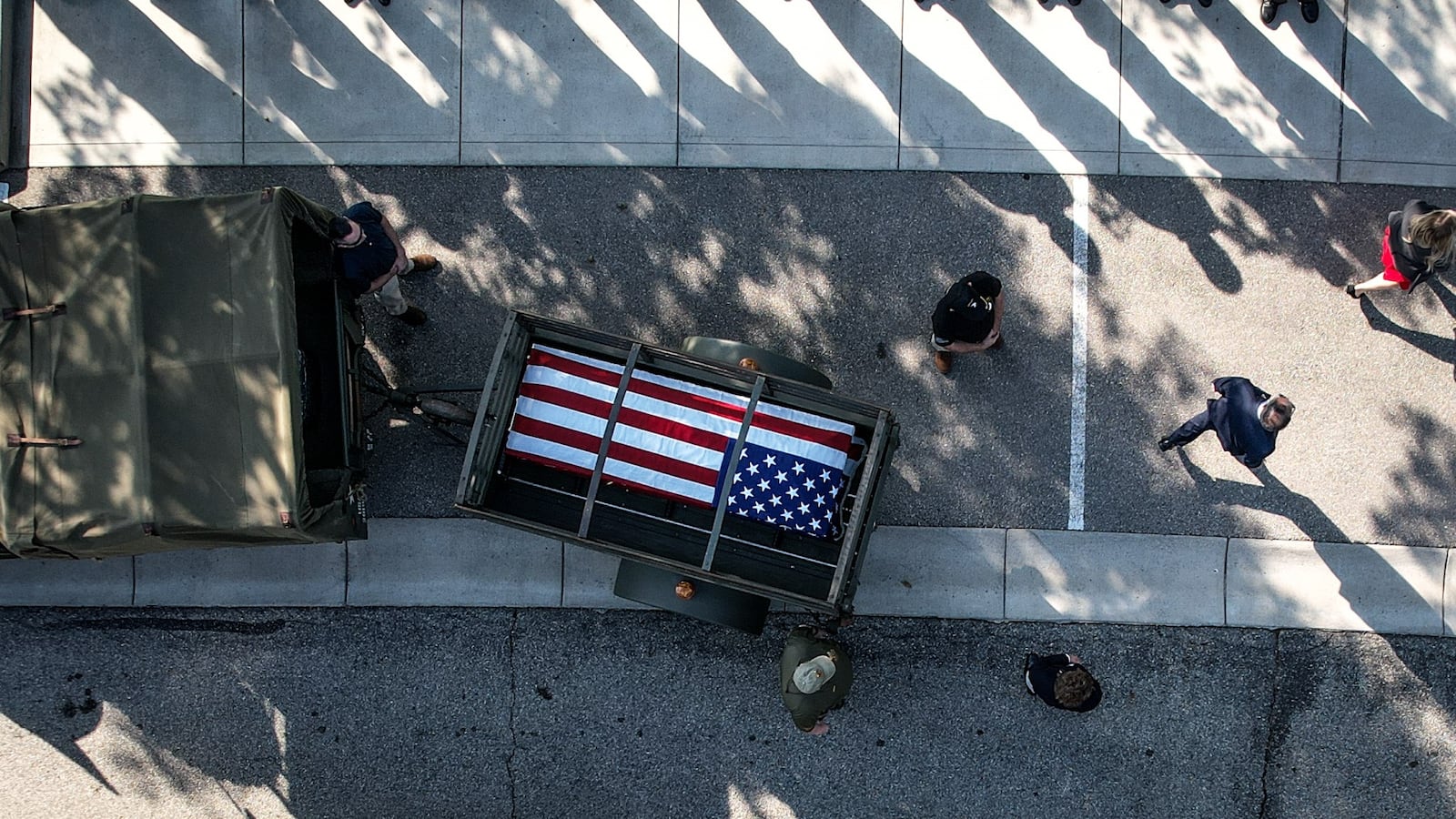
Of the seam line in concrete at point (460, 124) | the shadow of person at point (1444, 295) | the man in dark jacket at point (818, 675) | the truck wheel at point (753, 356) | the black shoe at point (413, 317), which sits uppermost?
→ the seam line in concrete at point (460, 124)

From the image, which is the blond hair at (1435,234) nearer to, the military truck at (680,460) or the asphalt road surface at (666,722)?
the asphalt road surface at (666,722)

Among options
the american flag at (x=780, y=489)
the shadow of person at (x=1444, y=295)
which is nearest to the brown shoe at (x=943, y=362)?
the american flag at (x=780, y=489)

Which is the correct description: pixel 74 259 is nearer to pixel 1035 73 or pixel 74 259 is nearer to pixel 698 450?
pixel 698 450

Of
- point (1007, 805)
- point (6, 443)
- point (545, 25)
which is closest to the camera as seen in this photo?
point (6, 443)

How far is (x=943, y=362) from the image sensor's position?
6.70 metres

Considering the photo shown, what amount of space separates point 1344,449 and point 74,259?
9214 millimetres

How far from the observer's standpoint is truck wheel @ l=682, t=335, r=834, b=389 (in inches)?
238

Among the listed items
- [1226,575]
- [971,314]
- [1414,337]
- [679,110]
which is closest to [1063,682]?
[1226,575]

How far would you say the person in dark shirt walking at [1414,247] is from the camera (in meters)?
5.82

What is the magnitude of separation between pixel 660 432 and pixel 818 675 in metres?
2.00

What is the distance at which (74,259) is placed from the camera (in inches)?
211

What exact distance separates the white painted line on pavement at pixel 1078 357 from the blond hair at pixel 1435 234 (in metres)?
2.13

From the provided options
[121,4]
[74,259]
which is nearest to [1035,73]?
[74,259]

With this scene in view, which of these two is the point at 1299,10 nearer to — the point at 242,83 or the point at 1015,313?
the point at 1015,313
